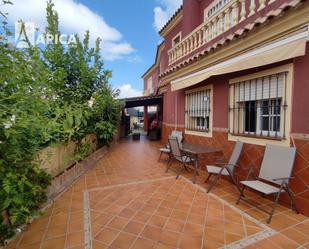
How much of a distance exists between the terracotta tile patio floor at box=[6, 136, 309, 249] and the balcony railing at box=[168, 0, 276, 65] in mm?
4563

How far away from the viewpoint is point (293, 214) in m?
3.48

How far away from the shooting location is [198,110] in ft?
23.1

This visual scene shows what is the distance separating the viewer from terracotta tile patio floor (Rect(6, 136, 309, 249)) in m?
2.69

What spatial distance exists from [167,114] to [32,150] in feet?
27.3

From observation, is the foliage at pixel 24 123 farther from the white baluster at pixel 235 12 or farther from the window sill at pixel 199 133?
the white baluster at pixel 235 12

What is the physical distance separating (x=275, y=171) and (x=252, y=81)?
2328mm

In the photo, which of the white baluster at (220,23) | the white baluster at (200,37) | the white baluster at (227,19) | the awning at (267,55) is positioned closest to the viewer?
the awning at (267,55)

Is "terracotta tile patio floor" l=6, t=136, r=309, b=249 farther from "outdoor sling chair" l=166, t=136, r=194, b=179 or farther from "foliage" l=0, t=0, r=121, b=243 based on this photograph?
"outdoor sling chair" l=166, t=136, r=194, b=179

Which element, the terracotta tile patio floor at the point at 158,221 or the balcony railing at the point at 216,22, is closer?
the terracotta tile patio floor at the point at 158,221

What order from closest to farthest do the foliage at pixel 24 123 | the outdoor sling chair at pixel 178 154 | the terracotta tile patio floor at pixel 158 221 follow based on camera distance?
the foliage at pixel 24 123, the terracotta tile patio floor at pixel 158 221, the outdoor sling chair at pixel 178 154

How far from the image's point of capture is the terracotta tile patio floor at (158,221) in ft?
8.84

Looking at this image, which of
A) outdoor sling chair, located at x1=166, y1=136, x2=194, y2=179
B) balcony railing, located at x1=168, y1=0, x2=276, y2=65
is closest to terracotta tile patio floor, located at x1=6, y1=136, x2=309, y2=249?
outdoor sling chair, located at x1=166, y1=136, x2=194, y2=179

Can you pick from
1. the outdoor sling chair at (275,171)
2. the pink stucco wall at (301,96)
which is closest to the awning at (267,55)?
the pink stucco wall at (301,96)

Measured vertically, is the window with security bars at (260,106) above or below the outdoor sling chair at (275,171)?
above
